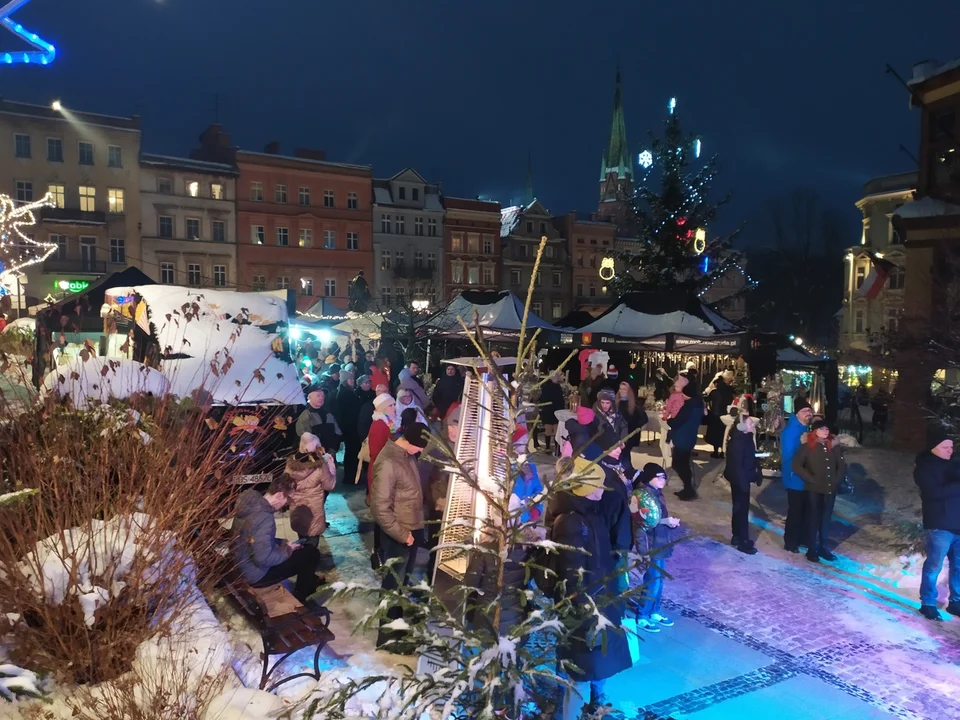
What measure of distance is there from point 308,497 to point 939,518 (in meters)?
6.18

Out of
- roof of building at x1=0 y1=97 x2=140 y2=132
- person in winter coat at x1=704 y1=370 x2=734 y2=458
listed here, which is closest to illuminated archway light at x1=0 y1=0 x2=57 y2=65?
person in winter coat at x1=704 y1=370 x2=734 y2=458

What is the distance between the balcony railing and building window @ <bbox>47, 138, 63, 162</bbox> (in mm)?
2821

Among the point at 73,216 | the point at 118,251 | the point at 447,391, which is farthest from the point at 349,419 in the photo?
the point at 73,216

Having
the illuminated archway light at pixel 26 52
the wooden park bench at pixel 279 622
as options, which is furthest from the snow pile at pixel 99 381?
the illuminated archway light at pixel 26 52

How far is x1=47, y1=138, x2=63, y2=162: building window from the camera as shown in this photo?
118ft

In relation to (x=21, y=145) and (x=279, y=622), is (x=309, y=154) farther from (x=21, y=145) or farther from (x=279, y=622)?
(x=279, y=622)

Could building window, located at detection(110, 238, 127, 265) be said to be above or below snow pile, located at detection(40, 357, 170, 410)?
above

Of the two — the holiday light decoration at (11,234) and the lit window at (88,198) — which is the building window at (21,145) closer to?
the lit window at (88,198)

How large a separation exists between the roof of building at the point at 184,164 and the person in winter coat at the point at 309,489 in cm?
3767

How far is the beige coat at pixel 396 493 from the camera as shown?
18.5ft

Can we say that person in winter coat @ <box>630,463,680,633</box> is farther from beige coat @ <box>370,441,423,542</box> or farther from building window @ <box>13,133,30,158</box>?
building window @ <box>13,133,30,158</box>

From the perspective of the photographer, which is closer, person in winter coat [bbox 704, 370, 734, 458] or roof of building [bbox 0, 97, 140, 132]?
person in winter coat [bbox 704, 370, 734, 458]

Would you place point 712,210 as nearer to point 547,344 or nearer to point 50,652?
point 547,344

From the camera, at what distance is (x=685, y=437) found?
419 inches
